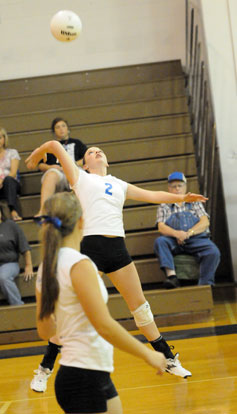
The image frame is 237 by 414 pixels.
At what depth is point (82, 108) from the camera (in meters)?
7.39

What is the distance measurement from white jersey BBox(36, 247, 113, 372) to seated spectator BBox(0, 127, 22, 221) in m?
4.46

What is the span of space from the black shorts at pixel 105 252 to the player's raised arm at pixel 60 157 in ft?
1.24

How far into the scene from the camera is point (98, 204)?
11.2 feet

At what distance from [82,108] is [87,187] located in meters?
4.14

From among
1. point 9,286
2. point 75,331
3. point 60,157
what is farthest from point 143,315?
point 9,286

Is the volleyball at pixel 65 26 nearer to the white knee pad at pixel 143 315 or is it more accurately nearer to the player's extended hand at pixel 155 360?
the white knee pad at pixel 143 315

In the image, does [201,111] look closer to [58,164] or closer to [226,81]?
[226,81]

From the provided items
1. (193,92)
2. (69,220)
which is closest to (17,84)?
(193,92)

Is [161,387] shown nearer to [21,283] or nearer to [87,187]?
[87,187]

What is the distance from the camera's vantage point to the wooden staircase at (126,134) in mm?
5238

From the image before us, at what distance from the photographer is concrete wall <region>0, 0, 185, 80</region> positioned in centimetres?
820

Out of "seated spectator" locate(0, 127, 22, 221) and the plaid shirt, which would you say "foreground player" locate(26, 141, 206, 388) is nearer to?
the plaid shirt

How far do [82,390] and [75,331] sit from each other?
0.19 m

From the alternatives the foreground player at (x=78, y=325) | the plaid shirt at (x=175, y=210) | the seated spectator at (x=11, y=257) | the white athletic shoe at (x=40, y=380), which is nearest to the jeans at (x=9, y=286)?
the seated spectator at (x=11, y=257)
